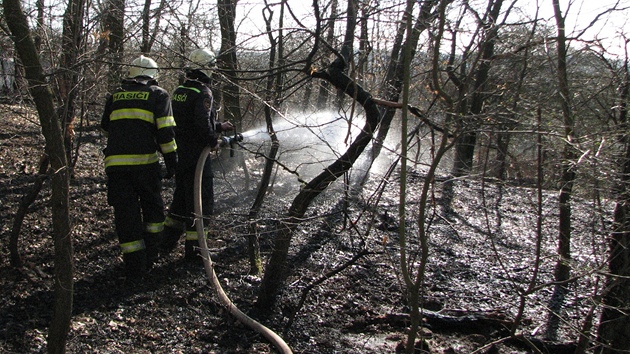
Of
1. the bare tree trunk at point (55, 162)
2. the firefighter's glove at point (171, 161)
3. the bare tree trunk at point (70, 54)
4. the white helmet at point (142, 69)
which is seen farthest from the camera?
the firefighter's glove at point (171, 161)

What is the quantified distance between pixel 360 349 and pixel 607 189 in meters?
1.93

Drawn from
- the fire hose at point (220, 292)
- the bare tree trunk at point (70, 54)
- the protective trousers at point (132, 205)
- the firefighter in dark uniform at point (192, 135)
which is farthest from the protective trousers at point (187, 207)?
the bare tree trunk at point (70, 54)

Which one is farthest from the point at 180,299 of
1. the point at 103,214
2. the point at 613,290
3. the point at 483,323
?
the point at 613,290

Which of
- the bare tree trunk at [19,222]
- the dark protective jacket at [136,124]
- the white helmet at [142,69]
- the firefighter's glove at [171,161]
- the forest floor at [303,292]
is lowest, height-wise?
the forest floor at [303,292]

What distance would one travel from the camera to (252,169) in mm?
8961

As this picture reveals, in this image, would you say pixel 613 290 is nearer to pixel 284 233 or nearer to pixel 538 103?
pixel 538 103

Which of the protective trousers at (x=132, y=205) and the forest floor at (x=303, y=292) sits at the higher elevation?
the protective trousers at (x=132, y=205)

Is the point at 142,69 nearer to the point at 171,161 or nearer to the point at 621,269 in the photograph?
the point at 171,161

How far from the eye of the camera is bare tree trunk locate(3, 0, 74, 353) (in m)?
2.40

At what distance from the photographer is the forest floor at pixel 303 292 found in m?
3.54

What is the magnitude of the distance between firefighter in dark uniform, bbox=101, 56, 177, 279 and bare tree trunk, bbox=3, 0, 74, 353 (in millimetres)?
1638

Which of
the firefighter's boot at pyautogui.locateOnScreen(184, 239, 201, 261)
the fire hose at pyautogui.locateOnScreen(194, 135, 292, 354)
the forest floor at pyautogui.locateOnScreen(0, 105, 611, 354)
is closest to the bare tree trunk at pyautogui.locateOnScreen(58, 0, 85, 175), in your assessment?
the forest floor at pyautogui.locateOnScreen(0, 105, 611, 354)

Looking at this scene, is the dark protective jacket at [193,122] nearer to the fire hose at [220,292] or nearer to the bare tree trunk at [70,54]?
the fire hose at [220,292]

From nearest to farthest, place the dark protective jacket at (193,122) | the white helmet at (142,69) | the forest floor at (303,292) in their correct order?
the forest floor at (303,292) → the white helmet at (142,69) → the dark protective jacket at (193,122)
